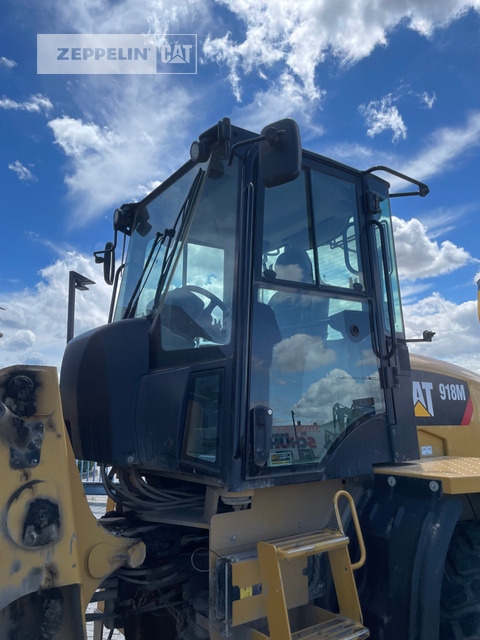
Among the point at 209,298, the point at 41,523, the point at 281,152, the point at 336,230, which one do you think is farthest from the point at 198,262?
the point at 41,523

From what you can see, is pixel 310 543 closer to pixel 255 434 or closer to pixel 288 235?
pixel 255 434

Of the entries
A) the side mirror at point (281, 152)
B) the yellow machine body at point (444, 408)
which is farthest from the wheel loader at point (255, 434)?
the yellow machine body at point (444, 408)

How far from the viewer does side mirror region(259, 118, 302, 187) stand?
221 cm

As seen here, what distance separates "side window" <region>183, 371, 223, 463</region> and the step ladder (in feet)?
1.57

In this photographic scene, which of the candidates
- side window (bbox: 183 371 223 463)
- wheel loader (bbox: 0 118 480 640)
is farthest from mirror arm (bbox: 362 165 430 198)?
side window (bbox: 183 371 223 463)

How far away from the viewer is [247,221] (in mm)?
2445

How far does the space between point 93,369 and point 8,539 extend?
0.96 m

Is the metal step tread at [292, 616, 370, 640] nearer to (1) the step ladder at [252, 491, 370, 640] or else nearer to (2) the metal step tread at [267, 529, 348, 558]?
(1) the step ladder at [252, 491, 370, 640]

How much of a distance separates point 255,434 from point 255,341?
1.39 ft

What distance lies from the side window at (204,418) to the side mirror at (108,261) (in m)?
1.61

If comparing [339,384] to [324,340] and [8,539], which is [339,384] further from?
[8,539]

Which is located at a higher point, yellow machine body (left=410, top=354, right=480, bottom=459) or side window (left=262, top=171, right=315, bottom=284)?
side window (left=262, top=171, right=315, bottom=284)

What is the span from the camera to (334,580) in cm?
235

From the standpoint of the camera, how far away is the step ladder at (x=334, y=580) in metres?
2.09
